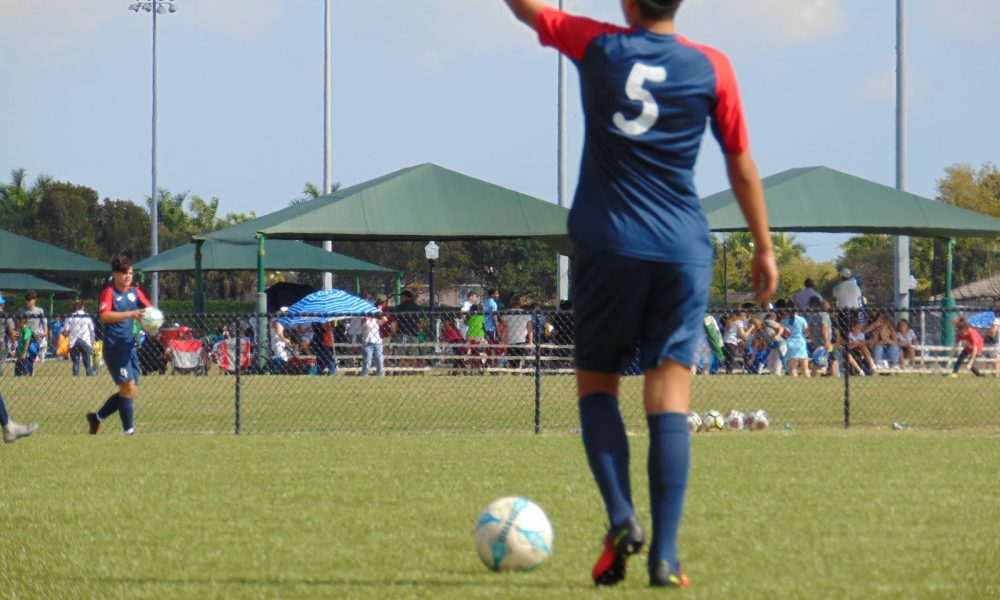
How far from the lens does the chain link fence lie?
15.9m

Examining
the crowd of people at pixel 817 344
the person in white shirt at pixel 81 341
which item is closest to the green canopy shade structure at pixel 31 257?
the person in white shirt at pixel 81 341

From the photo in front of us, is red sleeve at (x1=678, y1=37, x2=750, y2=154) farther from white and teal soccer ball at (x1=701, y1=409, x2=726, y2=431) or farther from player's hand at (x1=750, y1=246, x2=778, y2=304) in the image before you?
white and teal soccer ball at (x1=701, y1=409, x2=726, y2=431)

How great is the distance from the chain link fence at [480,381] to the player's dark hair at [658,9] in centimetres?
874

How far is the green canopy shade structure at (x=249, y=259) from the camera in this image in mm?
33844

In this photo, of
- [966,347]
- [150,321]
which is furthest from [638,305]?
[966,347]

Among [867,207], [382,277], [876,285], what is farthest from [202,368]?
[876,285]

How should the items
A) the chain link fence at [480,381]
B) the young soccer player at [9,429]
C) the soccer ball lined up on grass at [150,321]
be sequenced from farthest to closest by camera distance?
1. the chain link fence at [480,381]
2. the soccer ball lined up on grass at [150,321]
3. the young soccer player at [9,429]

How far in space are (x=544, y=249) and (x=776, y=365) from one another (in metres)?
57.7

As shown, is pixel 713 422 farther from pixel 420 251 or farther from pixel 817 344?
pixel 420 251

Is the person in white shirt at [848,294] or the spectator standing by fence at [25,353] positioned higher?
the person in white shirt at [848,294]

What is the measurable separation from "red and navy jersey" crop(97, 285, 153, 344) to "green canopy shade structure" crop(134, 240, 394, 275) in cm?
1839

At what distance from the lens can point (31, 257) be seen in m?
33.5

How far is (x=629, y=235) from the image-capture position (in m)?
5.01

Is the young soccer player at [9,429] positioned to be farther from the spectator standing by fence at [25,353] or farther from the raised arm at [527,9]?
the spectator standing by fence at [25,353]
